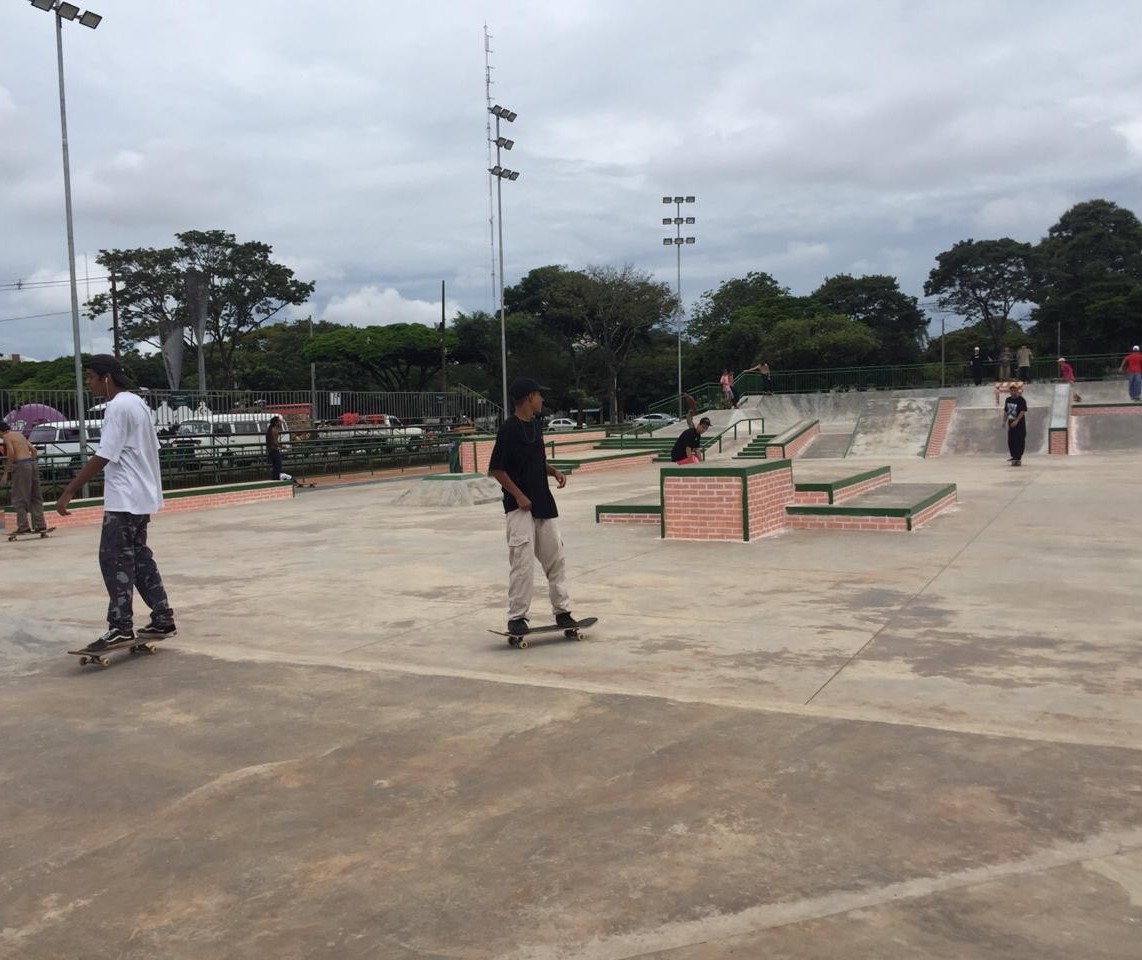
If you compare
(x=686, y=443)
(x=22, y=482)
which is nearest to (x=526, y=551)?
(x=22, y=482)

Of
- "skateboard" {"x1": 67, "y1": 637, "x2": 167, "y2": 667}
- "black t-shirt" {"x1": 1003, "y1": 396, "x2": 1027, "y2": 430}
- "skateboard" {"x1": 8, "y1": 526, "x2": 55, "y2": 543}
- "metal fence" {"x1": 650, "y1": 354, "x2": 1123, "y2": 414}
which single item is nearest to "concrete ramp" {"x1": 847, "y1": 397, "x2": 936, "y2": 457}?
"black t-shirt" {"x1": 1003, "y1": 396, "x2": 1027, "y2": 430}

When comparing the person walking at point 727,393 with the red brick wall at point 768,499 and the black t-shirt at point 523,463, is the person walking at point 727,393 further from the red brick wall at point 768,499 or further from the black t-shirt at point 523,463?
the black t-shirt at point 523,463

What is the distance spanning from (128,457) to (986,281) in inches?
2628

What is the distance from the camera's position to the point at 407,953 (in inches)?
100

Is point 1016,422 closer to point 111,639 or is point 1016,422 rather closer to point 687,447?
point 687,447

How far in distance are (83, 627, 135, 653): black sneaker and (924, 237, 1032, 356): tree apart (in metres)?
64.4

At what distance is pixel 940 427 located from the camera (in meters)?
26.8

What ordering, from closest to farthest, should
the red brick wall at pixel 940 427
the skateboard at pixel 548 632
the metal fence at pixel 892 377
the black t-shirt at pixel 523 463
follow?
1. the black t-shirt at pixel 523 463
2. the skateboard at pixel 548 632
3. the red brick wall at pixel 940 427
4. the metal fence at pixel 892 377

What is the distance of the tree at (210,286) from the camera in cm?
4922

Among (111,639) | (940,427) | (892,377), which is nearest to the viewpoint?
(111,639)

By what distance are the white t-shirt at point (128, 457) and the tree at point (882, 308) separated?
199 feet

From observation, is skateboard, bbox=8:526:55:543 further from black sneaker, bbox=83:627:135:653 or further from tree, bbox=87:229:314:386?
tree, bbox=87:229:314:386

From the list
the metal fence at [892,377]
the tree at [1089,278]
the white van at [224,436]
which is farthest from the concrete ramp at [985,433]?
the tree at [1089,278]

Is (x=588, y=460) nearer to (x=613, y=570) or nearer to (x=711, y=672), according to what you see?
(x=613, y=570)
